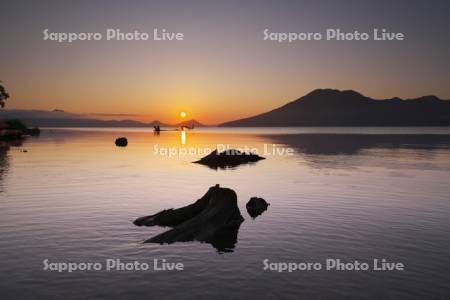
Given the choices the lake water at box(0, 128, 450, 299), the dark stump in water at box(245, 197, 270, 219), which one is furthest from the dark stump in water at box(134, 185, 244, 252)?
the dark stump in water at box(245, 197, 270, 219)

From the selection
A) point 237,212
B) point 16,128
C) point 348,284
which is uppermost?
point 16,128

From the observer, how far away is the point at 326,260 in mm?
19062

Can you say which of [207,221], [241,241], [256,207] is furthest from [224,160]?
[241,241]

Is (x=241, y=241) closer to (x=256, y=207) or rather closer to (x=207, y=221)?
(x=207, y=221)

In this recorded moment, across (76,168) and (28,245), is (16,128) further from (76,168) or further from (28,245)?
(28,245)

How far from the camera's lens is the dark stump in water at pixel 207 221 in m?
21.9

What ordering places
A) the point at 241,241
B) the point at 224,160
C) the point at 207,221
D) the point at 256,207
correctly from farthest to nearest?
the point at 224,160 < the point at 256,207 < the point at 207,221 < the point at 241,241

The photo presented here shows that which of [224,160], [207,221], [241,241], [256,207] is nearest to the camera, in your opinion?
[241,241]

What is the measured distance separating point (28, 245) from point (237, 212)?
10978 mm

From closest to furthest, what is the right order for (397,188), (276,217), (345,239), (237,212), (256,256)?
1. (256,256)
2. (345,239)
3. (237,212)
4. (276,217)
5. (397,188)

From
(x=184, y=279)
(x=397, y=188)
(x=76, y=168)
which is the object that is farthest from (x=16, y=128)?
(x=184, y=279)

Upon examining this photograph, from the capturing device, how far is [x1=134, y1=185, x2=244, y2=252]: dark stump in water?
861 inches

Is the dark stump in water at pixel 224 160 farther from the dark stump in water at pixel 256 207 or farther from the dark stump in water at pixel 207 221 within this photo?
the dark stump in water at pixel 207 221

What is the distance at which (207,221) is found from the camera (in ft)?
76.4
